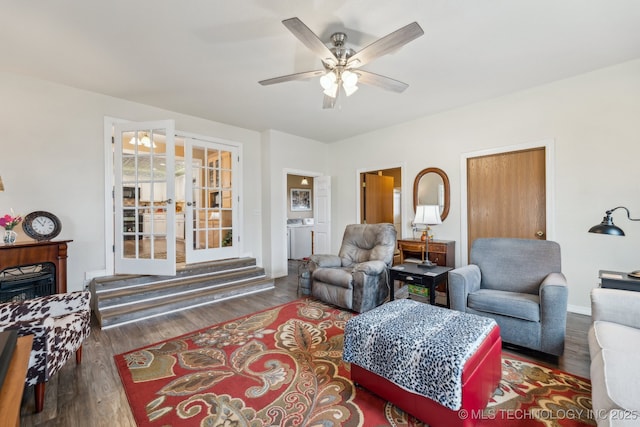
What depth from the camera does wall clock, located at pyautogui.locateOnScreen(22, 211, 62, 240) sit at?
9.64ft

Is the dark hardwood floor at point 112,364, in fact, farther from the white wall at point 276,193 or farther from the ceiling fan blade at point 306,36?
the ceiling fan blade at point 306,36

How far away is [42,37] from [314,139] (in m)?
4.00

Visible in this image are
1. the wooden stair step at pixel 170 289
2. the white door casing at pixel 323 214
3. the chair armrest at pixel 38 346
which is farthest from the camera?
the white door casing at pixel 323 214

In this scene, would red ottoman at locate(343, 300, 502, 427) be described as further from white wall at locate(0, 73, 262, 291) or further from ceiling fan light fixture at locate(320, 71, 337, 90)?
white wall at locate(0, 73, 262, 291)

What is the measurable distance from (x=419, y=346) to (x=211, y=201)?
399 centimetres

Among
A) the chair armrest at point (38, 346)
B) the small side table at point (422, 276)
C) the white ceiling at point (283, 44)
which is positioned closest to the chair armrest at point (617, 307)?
the small side table at point (422, 276)

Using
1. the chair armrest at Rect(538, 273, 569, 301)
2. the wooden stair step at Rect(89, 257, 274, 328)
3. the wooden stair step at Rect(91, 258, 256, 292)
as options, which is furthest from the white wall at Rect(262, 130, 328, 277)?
the chair armrest at Rect(538, 273, 569, 301)

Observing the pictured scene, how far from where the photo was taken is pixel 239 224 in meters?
4.86

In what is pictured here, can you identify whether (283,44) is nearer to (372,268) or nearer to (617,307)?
(372,268)

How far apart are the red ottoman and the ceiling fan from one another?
187cm

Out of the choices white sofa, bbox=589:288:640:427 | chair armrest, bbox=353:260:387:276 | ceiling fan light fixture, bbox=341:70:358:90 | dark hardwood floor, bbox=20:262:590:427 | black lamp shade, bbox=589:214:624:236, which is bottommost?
dark hardwood floor, bbox=20:262:590:427

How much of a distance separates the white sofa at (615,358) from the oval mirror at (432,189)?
2435 mm

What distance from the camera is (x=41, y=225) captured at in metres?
3.02

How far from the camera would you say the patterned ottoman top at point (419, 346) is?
1.38 m
